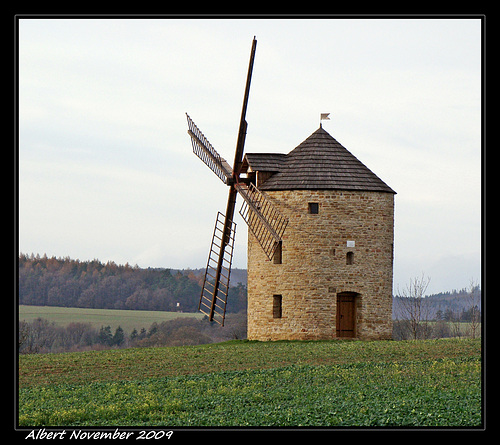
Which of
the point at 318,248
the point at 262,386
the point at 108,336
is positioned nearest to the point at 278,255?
the point at 318,248

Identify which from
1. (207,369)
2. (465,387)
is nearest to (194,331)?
(207,369)

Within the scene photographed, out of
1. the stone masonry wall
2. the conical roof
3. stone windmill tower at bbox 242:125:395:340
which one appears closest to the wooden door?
stone windmill tower at bbox 242:125:395:340

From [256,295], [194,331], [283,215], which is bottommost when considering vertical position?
[194,331]

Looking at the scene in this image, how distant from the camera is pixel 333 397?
17688mm

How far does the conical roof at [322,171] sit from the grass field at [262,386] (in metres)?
6.37

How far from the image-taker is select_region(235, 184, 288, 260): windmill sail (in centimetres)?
3234

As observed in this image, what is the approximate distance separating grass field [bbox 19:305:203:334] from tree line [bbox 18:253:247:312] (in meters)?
0.96

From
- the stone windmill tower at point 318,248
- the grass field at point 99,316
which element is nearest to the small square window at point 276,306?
the stone windmill tower at point 318,248

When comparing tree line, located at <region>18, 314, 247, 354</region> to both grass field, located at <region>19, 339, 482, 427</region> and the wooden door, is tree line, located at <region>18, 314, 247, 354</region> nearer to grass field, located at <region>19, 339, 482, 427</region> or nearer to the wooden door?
the wooden door

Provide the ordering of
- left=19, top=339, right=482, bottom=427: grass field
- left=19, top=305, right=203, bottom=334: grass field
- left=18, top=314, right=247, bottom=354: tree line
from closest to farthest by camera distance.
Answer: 1. left=19, top=339, right=482, bottom=427: grass field
2. left=18, top=314, right=247, bottom=354: tree line
3. left=19, top=305, right=203, bottom=334: grass field

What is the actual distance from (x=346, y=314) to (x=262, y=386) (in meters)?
13.6
